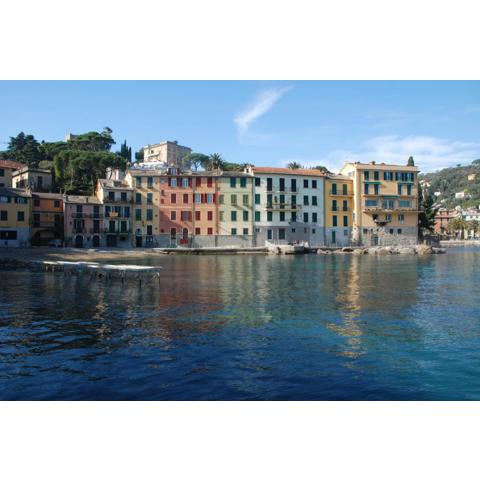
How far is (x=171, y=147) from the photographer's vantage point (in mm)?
158875

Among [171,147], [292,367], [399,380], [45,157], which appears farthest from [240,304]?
[171,147]

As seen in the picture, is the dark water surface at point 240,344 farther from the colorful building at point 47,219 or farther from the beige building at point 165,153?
the beige building at point 165,153

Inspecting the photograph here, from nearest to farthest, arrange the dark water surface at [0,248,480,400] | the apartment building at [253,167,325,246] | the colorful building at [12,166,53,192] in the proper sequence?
the dark water surface at [0,248,480,400]
the colorful building at [12,166,53,192]
the apartment building at [253,167,325,246]

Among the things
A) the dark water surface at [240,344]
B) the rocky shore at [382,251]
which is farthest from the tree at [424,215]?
the dark water surface at [240,344]

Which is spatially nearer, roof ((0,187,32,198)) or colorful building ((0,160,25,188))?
roof ((0,187,32,198))

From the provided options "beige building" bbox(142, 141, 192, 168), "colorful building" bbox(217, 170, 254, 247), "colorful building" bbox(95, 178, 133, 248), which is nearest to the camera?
"colorful building" bbox(95, 178, 133, 248)

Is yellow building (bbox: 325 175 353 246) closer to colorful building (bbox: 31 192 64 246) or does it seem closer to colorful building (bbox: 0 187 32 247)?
colorful building (bbox: 31 192 64 246)

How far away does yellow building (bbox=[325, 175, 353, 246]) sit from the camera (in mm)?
86250

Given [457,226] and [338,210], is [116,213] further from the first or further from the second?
[457,226]

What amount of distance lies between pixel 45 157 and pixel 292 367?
4262 inches

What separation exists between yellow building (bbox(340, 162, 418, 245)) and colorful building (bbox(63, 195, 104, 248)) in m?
45.3

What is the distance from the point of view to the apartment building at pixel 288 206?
82625 millimetres

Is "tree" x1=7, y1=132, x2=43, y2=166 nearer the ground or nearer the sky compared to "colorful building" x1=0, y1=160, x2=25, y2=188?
nearer the sky

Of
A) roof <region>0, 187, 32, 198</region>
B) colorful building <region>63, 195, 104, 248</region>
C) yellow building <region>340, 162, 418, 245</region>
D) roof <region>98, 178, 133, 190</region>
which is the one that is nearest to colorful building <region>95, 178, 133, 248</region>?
roof <region>98, 178, 133, 190</region>
